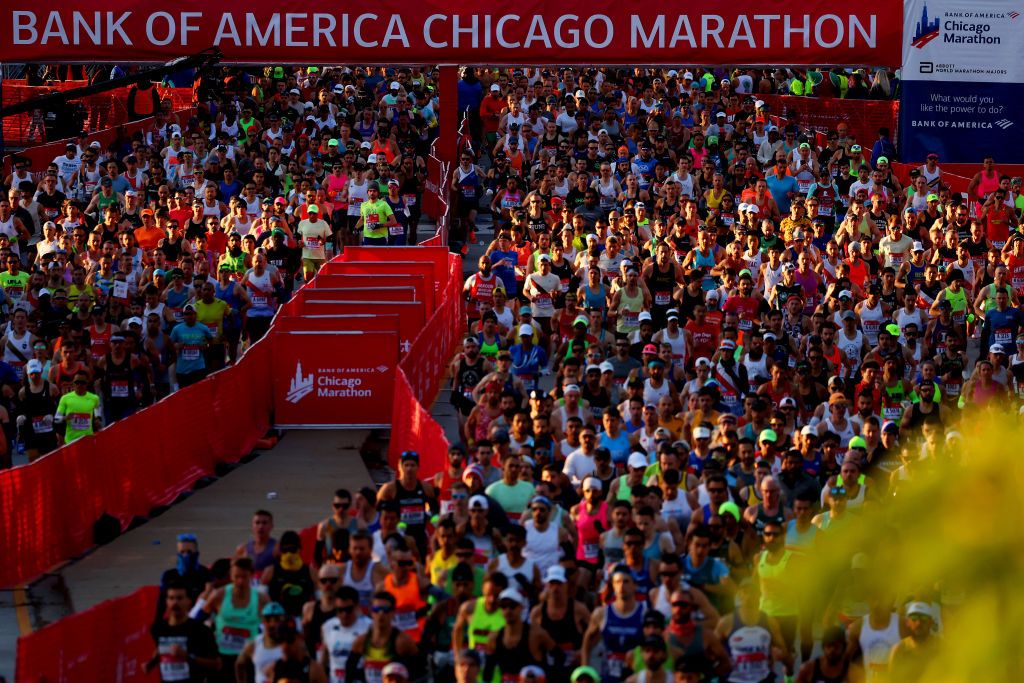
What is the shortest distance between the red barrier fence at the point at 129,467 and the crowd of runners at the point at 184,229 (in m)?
0.68

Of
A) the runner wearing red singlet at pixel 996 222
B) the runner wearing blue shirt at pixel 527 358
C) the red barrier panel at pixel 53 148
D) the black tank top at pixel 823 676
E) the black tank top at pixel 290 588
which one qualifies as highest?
the red barrier panel at pixel 53 148

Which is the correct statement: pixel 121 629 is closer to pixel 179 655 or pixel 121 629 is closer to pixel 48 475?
pixel 179 655

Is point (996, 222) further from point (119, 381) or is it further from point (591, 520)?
point (591, 520)

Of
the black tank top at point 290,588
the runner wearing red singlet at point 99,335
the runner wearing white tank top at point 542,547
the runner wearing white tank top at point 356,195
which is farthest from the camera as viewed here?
the runner wearing white tank top at point 356,195

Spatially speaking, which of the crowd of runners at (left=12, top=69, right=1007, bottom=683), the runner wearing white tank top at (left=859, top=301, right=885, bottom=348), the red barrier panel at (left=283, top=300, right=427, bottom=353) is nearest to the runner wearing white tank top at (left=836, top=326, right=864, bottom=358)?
the crowd of runners at (left=12, top=69, right=1007, bottom=683)

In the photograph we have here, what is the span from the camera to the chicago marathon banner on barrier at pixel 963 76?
29578mm

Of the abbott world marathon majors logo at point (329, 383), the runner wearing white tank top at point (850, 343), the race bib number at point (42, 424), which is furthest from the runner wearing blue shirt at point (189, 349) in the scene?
the runner wearing white tank top at point (850, 343)

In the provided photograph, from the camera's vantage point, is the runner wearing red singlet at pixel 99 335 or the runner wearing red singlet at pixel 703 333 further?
the runner wearing red singlet at pixel 703 333

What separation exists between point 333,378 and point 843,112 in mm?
17982

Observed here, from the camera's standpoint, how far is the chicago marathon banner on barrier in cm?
2958

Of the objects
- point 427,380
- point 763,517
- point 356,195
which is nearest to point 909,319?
point 427,380

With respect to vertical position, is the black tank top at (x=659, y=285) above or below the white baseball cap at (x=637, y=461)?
above

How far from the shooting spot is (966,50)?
2977 centimetres

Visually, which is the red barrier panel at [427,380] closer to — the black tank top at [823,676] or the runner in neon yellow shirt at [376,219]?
the runner in neon yellow shirt at [376,219]
